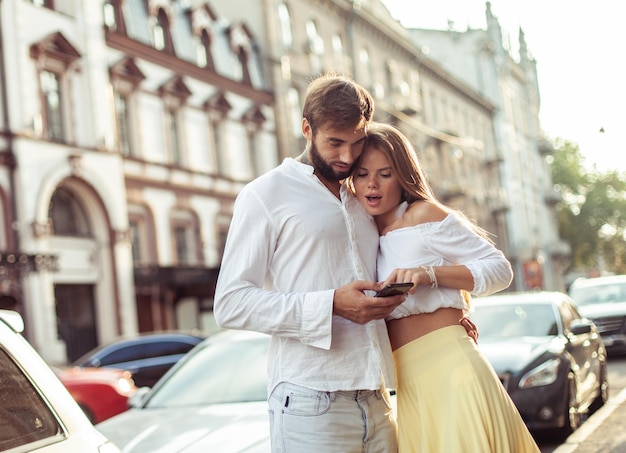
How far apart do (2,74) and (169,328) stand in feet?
29.2

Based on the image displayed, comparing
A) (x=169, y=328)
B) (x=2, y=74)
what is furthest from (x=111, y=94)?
(x=169, y=328)

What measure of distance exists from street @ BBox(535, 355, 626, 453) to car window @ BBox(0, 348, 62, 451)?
21.8 feet

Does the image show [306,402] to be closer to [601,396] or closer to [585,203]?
[601,396]

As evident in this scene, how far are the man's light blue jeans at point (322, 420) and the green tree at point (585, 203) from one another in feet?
278

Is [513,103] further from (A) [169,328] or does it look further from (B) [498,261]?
(B) [498,261]

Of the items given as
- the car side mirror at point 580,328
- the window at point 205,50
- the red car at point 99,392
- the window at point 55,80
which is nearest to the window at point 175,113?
the window at point 205,50

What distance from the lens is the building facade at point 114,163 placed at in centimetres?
2298

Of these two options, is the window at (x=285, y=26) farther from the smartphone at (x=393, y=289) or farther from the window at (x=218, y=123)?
the smartphone at (x=393, y=289)

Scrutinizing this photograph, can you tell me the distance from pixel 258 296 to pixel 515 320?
7.98 m

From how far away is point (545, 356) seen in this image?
384 inches

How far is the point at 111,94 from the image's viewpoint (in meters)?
26.2

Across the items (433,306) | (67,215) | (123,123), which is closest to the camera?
(433,306)

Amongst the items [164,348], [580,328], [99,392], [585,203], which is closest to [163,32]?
[164,348]

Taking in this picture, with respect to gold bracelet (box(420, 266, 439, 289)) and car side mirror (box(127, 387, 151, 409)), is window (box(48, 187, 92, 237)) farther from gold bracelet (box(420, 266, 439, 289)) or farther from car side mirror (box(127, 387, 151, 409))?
gold bracelet (box(420, 266, 439, 289))
